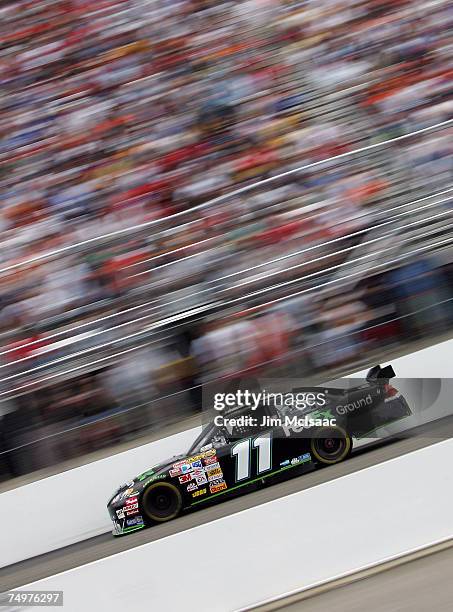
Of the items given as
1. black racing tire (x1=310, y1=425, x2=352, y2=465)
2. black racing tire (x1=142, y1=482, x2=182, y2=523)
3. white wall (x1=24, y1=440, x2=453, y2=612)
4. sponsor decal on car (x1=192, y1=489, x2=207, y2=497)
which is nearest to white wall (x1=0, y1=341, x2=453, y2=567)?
black racing tire (x1=142, y1=482, x2=182, y2=523)

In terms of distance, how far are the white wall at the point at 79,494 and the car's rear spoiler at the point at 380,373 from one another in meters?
0.04

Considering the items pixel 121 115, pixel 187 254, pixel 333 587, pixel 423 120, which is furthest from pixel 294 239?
pixel 333 587

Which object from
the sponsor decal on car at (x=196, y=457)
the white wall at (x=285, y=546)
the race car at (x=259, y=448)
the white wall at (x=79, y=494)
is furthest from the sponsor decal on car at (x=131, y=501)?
the white wall at (x=285, y=546)

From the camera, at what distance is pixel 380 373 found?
4.91 metres

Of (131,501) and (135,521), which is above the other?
(131,501)

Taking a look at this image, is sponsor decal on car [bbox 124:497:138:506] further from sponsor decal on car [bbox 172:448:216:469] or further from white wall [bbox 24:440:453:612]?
white wall [bbox 24:440:453:612]

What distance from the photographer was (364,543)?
352 centimetres

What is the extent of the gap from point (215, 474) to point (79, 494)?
808mm

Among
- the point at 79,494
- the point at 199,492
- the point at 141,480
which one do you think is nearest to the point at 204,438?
the point at 199,492

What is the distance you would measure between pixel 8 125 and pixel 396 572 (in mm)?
5161

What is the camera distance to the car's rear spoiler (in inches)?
192

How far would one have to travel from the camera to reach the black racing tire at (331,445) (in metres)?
4.82

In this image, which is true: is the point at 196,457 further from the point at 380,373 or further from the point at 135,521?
the point at 380,373

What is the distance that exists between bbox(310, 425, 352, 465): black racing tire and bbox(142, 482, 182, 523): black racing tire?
0.88 metres
